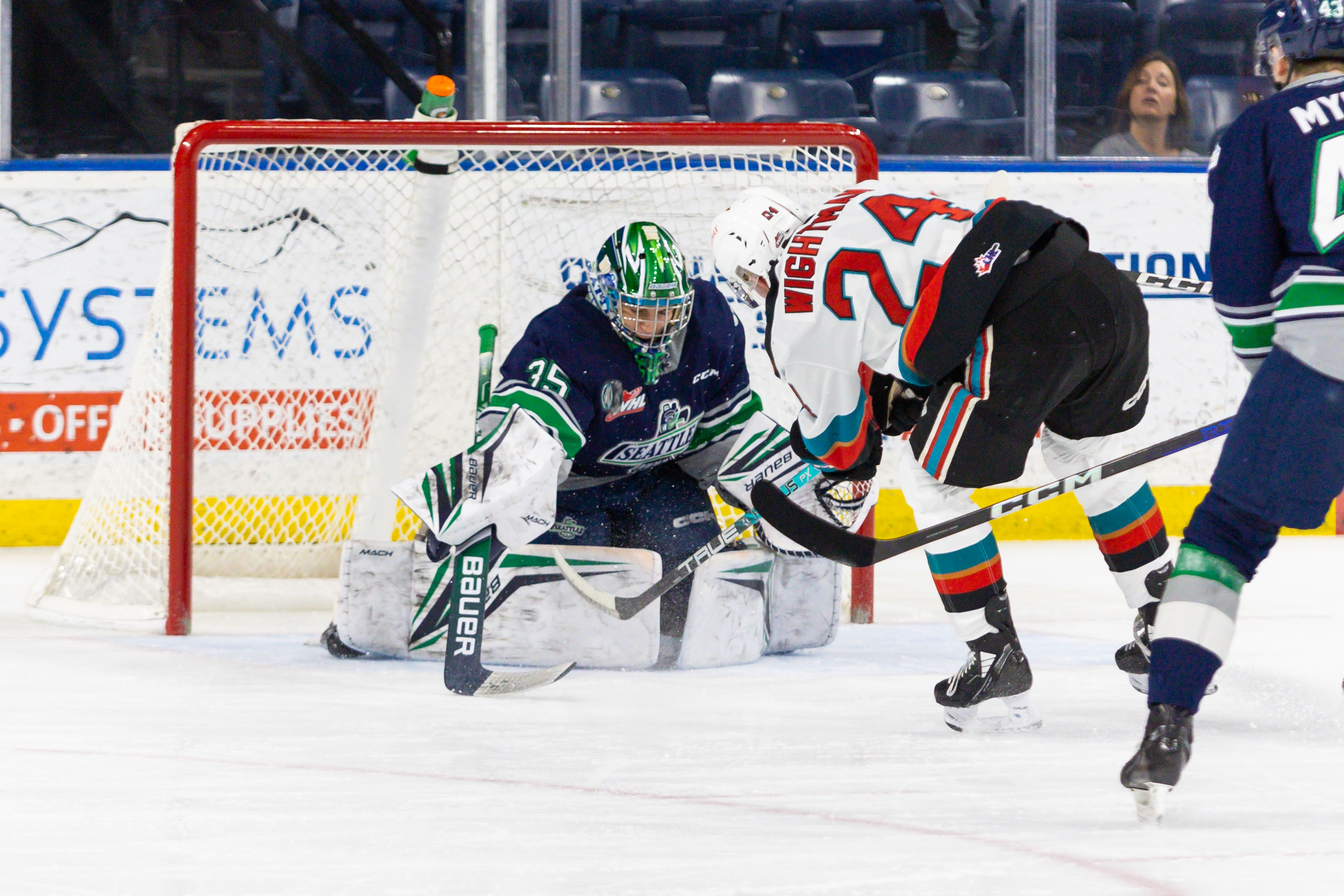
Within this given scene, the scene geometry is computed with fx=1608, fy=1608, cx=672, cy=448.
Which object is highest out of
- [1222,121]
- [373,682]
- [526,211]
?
[1222,121]

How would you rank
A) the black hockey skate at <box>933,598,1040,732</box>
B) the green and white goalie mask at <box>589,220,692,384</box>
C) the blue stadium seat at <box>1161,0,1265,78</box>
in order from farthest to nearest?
the blue stadium seat at <box>1161,0,1265,78</box>, the green and white goalie mask at <box>589,220,692,384</box>, the black hockey skate at <box>933,598,1040,732</box>

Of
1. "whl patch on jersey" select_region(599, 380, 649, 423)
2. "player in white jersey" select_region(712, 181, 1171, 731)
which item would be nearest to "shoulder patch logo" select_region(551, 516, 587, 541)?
"whl patch on jersey" select_region(599, 380, 649, 423)

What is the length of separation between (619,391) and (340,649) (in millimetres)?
679

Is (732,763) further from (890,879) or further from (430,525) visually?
(430,525)

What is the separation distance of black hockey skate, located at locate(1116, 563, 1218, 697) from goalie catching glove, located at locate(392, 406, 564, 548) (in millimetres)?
915

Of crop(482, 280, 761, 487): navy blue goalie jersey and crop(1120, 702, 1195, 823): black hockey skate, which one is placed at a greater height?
crop(482, 280, 761, 487): navy blue goalie jersey

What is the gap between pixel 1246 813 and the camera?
1.75 metres

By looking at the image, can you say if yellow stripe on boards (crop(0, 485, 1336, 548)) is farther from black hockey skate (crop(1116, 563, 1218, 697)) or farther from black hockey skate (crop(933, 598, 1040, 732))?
black hockey skate (crop(933, 598, 1040, 732))

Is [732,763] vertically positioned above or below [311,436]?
below

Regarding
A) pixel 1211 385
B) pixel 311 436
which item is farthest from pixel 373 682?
pixel 1211 385

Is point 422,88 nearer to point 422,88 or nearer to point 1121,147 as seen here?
point 422,88

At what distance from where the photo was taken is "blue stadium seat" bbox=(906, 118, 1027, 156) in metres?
4.43

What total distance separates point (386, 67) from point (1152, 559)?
9.11 ft

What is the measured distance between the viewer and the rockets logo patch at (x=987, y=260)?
208 cm
